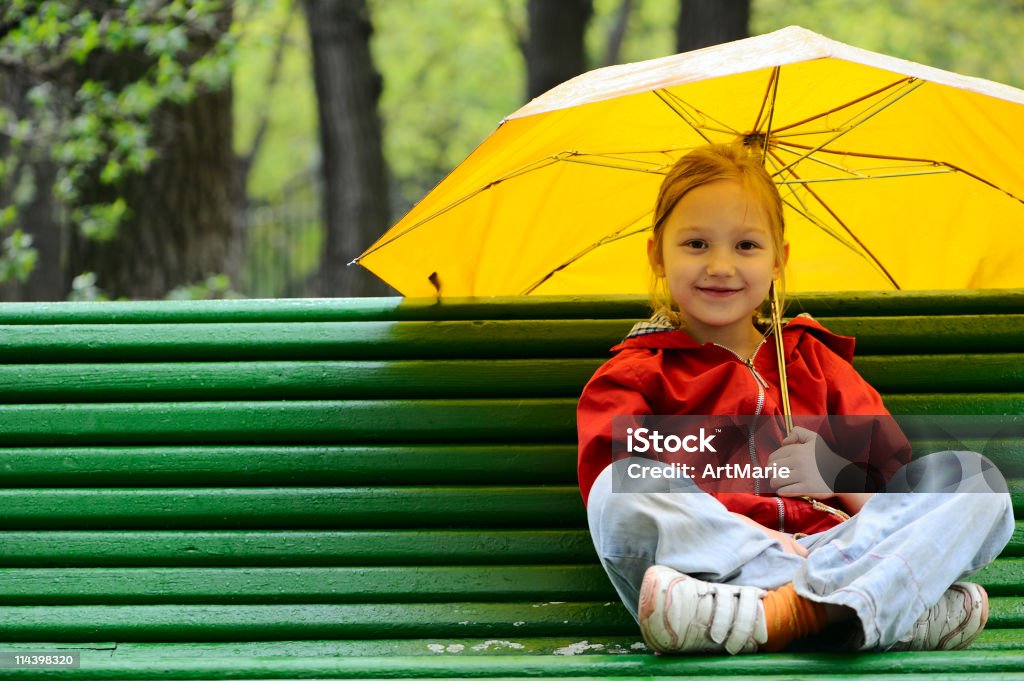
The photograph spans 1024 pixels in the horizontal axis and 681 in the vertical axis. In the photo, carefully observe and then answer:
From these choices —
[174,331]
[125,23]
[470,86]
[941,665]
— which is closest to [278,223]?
[470,86]

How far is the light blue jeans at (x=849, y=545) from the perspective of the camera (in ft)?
7.74

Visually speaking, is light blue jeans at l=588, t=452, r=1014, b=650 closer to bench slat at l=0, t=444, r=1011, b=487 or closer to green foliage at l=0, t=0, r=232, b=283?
bench slat at l=0, t=444, r=1011, b=487

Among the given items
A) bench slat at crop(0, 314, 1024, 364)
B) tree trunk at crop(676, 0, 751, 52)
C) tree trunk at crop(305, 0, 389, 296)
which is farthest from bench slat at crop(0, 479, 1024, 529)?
tree trunk at crop(305, 0, 389, 296)

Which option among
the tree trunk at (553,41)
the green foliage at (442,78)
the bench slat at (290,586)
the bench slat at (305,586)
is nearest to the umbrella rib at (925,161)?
A: the bench slat at (305,586)

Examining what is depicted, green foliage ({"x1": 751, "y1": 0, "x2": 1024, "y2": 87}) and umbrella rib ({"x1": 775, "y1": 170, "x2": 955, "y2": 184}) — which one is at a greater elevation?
green foliage ({"x1": 751, "y1": 0, "x2": 1024, "y2": 87})

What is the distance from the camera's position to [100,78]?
25.4ft

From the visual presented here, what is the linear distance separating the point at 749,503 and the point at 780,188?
3.04ft

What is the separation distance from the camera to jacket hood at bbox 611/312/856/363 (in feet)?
9.77

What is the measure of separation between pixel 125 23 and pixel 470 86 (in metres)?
17.1

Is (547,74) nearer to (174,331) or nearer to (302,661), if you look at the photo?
(174,331)

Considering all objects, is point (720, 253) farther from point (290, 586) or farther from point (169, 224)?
point (169, 224)

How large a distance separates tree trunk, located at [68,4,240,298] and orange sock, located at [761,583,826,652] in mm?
5856

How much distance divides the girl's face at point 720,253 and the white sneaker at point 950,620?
78 cm

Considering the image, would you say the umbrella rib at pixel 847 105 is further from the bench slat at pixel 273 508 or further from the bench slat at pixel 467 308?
the bench slat at pixel 273 508
